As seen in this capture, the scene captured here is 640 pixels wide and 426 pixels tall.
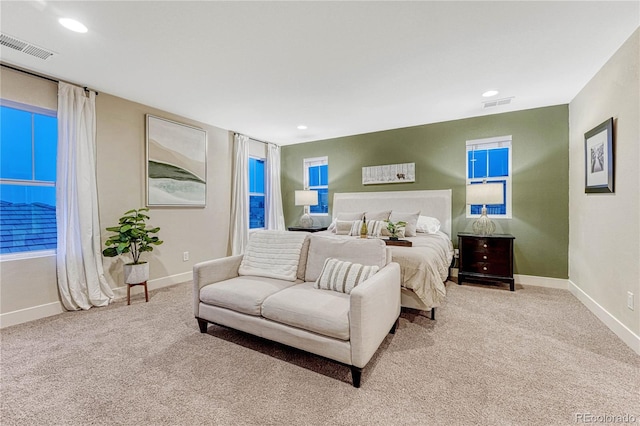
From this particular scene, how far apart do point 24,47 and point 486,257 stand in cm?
546

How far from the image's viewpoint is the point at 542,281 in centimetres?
385

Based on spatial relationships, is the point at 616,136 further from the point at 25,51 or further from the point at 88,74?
the point at 25,51

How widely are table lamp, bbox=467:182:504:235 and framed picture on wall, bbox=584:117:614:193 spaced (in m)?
0.86

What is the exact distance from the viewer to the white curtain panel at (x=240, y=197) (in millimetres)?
4984

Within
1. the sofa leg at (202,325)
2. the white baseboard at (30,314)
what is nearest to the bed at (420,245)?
the sofa leg at (202,325)

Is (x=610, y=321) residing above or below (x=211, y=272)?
below

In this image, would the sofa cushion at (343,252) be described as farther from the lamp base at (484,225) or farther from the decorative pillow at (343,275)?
the lamp base at (484,225)

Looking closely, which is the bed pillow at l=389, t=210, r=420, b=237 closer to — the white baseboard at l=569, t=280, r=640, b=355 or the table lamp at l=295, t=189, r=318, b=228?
the table lamp at l=295, t=189, r=318, b=228

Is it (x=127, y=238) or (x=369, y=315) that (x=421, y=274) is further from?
(x=127, y=238)

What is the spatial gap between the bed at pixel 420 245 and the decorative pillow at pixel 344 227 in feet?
1.89

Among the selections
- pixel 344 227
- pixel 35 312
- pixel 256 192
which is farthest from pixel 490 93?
pixel 35 312

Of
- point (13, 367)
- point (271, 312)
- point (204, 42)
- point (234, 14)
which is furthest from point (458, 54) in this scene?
point (13, 367)

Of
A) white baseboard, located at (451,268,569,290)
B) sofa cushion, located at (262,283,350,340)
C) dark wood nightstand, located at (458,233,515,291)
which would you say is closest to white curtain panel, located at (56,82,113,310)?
sofa cushion, located at (262,283,350,340)

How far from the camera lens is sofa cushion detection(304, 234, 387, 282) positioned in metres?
2.35
